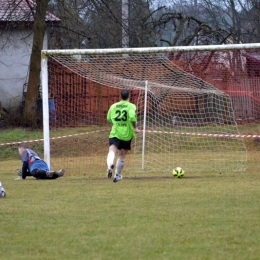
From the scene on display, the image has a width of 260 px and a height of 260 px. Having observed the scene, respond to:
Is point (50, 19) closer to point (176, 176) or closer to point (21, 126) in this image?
point (21, 126)

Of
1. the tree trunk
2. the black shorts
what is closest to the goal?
the black shorts

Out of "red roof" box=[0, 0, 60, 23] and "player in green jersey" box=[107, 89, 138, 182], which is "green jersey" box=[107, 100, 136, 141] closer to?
"player in green jersey" box=[107, 89, 138, 182]

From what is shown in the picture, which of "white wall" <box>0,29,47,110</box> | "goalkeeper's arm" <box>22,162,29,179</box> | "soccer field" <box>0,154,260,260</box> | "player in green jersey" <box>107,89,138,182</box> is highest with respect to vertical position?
"white wall" <box>0,29,47,110</box>

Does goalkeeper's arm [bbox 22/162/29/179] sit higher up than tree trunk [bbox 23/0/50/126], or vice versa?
tree trunk [bbox 23/0/50/126]

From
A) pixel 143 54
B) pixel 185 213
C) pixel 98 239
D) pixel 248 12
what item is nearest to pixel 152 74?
pixel 143 54

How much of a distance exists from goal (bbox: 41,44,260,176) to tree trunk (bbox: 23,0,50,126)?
140 inches

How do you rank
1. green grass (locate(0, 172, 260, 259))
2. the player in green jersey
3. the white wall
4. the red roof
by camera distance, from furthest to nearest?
1. the white wall
2. the red roof
3. the player in green jersey
4. green grass (locate(0, 172, 260, 259))

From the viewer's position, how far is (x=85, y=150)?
2097cm

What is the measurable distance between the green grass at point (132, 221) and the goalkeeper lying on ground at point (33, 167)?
116 centimetres

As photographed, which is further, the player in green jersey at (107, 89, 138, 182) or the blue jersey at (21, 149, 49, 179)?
the blue jersey at (21, 149, 49, 179)

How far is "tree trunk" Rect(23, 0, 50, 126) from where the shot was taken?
79.3 ft

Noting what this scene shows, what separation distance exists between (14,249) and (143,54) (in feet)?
29.2

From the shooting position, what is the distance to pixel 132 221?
7.31 m

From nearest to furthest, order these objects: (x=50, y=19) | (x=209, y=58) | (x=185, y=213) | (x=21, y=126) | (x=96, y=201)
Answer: (x=185, y=213) < (x=96, y=201) < (x=209, y=58) < (x=21, y=126) < (x=50, y=19)
